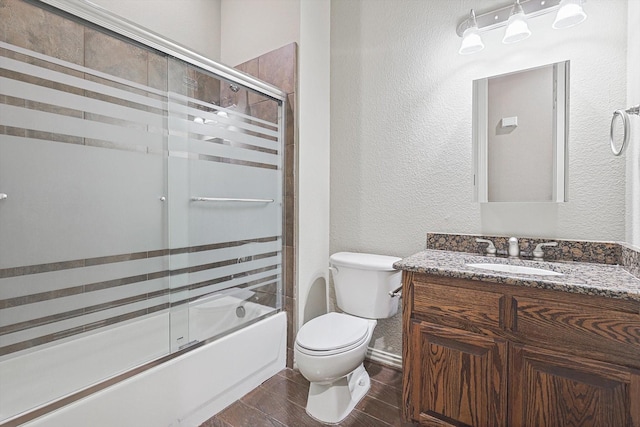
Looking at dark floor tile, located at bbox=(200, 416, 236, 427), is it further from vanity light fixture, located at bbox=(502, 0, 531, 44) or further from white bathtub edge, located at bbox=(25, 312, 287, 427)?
vanity light fixture, located at bbox=(502, 0, 531, 44)

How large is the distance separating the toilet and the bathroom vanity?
29cm

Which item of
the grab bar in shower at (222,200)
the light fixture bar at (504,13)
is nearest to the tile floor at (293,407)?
the grab bar in shower at (222,200)

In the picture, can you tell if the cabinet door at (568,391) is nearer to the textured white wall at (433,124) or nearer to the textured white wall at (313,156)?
the textured white wall at (433,124)

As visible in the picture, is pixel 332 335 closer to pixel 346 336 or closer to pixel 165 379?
pixel 346 336

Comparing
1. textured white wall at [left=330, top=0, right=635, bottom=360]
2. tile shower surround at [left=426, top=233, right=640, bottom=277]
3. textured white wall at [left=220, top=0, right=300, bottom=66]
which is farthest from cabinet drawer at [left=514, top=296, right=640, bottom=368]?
textured white wall at [left=220, top=0, right=300, bottom=66]

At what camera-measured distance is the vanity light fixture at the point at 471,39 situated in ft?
5.51

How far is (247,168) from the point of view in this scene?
1.88 metres

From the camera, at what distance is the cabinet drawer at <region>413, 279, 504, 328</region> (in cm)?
126

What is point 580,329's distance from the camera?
1.11 m

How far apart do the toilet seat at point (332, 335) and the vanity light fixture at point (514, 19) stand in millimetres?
1615

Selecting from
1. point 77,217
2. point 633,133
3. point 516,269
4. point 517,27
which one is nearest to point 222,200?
point 77,217

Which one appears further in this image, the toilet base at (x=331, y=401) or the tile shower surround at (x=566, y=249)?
the toilet base at (x=331, y=401)

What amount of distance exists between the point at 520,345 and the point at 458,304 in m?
0.25

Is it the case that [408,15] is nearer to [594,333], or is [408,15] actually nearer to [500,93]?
[500,93]
